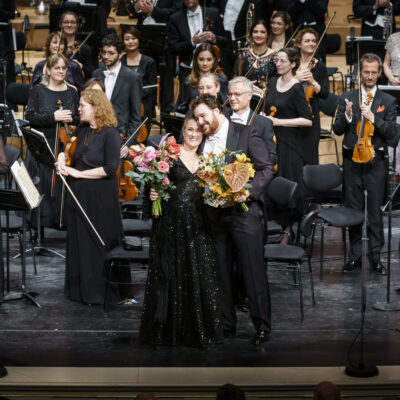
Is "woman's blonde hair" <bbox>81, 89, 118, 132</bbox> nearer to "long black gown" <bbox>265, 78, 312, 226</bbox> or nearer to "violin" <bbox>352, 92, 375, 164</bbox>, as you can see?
"long black gown" <bbox>265, 78, 312, 226</bbox>

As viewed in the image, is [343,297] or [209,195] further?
[343,297]

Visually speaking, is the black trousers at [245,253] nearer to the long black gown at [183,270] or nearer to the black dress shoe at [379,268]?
the long black gown at [183,270]

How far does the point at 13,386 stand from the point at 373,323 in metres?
2.57

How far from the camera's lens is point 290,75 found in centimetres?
762

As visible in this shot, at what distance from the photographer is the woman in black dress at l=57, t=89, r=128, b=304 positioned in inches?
250

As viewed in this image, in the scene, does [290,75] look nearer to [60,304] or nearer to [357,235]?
[357,235]

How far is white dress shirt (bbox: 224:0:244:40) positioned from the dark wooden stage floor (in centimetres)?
410

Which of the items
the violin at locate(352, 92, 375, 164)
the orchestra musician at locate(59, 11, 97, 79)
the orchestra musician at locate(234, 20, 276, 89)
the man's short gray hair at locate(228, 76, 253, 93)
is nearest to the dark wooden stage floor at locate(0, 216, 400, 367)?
the violin at locate(352, 92, 375, 164)

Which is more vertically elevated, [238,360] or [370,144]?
[370,144]

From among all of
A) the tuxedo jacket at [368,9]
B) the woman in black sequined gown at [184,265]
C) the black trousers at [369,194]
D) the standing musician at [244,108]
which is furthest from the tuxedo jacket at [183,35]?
the woman in black sequined gown at [184,265]

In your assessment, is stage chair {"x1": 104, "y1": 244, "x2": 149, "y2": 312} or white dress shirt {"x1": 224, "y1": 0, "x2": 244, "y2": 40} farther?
white dress shirt {"x1": 224, "y1": 0, "x2": 244, "y2": 40}

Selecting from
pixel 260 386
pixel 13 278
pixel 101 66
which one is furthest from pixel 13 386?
pixel 101 66

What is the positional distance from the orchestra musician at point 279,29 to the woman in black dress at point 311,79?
1.49 ft

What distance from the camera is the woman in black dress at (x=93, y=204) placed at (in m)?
6.36
